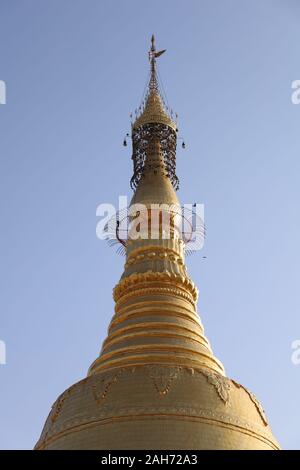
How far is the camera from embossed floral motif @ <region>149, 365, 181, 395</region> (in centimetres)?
1866

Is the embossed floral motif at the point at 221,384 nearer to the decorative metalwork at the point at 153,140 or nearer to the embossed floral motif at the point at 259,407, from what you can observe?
the embossed floral motif at the point at 259,407

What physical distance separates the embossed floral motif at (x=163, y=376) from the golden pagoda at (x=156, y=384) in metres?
0.03

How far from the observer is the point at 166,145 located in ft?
96.9

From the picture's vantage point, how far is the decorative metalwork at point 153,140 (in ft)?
95.8

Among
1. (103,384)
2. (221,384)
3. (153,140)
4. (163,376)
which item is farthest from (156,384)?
(153,140)

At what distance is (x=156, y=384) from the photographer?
61.4 ft

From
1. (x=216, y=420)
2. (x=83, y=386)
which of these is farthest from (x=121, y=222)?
(x=216, y=420)

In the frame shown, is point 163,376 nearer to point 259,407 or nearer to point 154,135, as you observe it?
point 259,407

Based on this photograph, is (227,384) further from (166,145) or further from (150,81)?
(150,81)

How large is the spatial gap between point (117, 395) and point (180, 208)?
9.75 metres

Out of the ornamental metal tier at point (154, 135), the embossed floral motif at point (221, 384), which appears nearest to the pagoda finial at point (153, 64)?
the ornamental metal tier at point (154, 135)

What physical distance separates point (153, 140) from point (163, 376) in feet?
43.1

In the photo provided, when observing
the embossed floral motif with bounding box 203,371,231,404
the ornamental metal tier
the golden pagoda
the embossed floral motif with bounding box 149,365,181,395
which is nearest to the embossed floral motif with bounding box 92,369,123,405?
the golden pagoda

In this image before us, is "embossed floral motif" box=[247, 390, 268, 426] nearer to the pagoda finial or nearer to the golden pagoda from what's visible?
the golden pagoda
